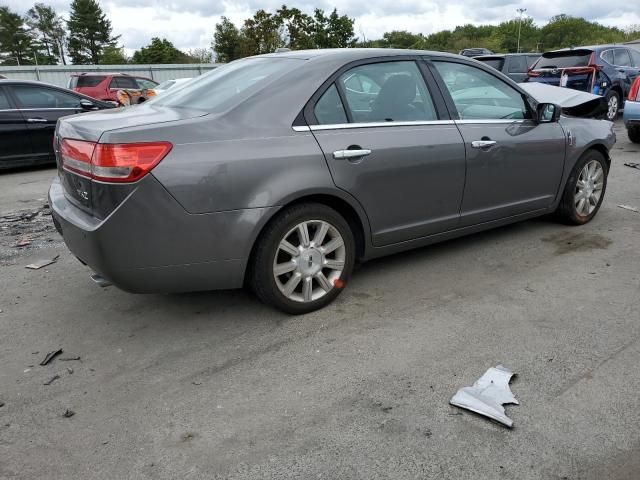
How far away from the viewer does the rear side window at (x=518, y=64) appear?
15.2 meters

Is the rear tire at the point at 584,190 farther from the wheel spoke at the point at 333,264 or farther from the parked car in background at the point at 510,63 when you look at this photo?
the parked car in background at the point at 510,63

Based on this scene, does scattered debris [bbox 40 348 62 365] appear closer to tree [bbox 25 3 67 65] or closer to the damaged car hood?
the damaged car hood

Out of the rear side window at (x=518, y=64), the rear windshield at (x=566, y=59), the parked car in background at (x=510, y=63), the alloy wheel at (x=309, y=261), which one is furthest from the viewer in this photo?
the rear side window at (x=518, y=64)

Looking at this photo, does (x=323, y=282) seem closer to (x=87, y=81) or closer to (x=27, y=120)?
(x=27, y=120)

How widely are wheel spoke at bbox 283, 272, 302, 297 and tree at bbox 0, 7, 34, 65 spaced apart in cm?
8626

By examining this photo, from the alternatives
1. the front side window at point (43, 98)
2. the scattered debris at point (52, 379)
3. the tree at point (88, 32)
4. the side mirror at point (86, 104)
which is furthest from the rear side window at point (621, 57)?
the tree at point (88, 32)

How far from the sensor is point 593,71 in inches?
477

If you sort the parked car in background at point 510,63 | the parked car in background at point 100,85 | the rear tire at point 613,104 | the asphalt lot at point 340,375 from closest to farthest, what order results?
the asphalt lot at point 340,375 < the rear tire at point 613,104 < the parked car in background at point 510,63 < the parked car in background at point 100,85

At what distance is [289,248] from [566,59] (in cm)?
1165

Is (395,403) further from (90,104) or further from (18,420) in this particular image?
(90,104)

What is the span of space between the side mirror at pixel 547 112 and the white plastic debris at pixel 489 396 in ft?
8.49

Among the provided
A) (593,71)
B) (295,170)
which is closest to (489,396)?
(295,170)

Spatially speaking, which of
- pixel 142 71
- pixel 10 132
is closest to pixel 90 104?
pixel 10 132

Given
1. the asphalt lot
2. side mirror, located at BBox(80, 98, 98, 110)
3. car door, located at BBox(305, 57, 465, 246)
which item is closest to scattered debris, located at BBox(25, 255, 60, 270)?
the asphalt lot
